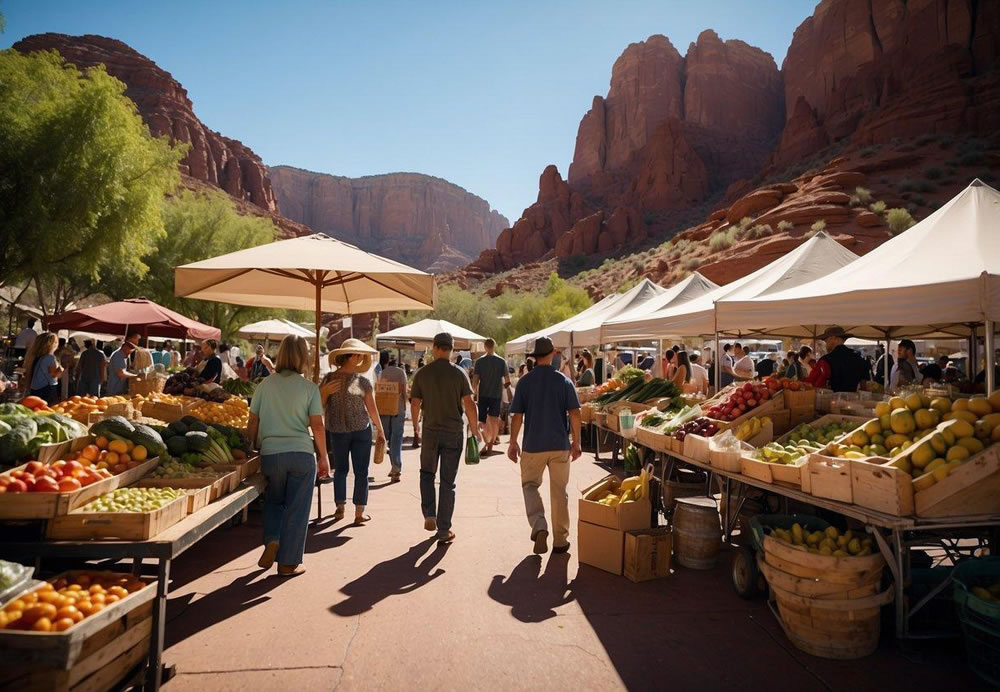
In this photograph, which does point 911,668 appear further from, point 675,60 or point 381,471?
point 675,60

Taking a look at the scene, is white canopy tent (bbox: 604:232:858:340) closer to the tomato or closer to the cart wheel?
the cart wheel

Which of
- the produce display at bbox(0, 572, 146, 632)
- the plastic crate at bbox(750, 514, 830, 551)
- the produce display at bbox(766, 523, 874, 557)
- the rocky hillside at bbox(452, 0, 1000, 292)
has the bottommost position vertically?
the plastic crate at bbox(750, 514, 830, 551)

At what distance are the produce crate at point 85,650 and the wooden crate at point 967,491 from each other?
180 inches

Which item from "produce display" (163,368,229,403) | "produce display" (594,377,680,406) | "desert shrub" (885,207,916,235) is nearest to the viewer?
"produce display" (163,368,229,403)

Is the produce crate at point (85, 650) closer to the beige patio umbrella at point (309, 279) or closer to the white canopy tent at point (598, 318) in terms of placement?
the beige patio umbrella at point (309, 279)

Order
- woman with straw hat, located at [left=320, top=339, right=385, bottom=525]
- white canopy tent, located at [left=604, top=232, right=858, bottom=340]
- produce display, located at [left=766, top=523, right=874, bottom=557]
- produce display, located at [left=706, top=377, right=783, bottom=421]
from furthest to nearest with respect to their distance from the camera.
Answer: white canopy tent, located at [left=604, top=232, right=858, bottom=340], produce display, located at [left=706, top=377, right=783, bottom=421], woman with straw hat, located at [left=320, top=339, right=385, bottom=525], produce display, located at [left=766, top=523, right=874, bottom=557]

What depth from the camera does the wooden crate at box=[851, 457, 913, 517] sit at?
3541 millimetres

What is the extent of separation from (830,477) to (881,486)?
1.23 ft

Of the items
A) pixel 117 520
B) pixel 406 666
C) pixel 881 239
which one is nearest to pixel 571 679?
pixel 406 666

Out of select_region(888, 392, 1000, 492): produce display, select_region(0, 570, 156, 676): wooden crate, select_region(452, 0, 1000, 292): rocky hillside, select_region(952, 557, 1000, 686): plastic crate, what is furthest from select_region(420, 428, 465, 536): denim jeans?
select_region(452, 0, 1000, 292): rocky hillside

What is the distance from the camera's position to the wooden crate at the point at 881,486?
11.6 feet

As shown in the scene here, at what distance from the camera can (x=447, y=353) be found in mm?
5867

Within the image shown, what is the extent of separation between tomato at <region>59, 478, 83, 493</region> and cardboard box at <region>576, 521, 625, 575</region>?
389 cm

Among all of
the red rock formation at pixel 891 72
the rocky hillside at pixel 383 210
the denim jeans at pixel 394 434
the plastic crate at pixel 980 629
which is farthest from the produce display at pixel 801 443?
the rocky hillside at pixel 383 210
